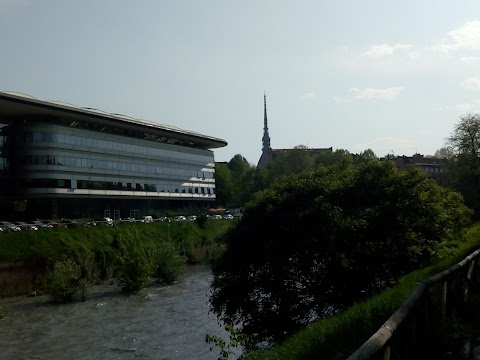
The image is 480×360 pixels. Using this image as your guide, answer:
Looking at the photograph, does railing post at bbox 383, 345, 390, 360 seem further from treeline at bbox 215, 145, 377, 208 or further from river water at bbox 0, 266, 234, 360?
treeline at bbox 215, 145, 377, 208

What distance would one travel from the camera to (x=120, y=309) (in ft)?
115

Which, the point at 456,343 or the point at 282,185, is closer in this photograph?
the point at 456,343

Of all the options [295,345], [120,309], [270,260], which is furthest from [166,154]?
[295,345]

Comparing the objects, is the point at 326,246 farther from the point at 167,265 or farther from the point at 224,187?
the point at 224,187

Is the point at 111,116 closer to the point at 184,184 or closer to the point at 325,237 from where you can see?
the point at 184,184

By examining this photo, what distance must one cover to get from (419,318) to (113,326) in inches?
1005

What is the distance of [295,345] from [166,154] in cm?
9612

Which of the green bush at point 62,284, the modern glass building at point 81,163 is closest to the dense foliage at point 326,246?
the green bush at point 62,284

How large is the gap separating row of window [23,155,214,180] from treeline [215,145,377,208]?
46.9ft

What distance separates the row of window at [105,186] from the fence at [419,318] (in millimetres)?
75096

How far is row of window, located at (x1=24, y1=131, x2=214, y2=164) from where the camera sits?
78.0 meters

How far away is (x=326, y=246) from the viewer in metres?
17.6

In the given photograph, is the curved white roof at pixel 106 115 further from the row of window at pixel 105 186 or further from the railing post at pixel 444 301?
the railing post at pixel 444 301

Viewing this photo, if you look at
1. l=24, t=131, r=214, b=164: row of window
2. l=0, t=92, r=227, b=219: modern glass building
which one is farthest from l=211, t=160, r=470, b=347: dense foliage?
l=24, t=131, r=214, b=164: row of window
